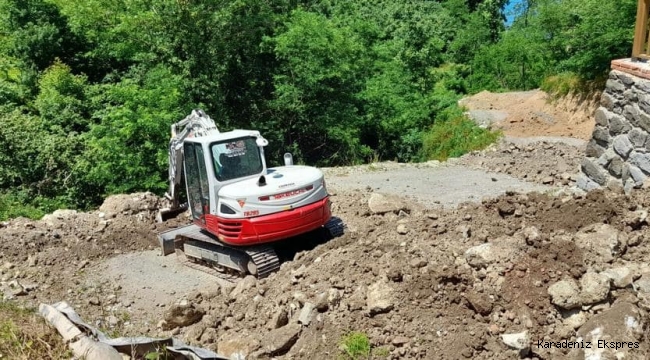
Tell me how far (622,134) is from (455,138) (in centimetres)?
1064

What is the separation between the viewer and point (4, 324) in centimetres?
508

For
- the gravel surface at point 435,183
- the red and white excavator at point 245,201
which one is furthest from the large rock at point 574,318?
the gravel surface at point 435,183

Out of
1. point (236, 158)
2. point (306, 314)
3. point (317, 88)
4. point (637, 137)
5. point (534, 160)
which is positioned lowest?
point (534, 160)

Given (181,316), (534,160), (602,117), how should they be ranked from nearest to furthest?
(181,316) → (602,117) → (534,160)

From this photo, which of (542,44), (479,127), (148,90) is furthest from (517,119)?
(148,90)

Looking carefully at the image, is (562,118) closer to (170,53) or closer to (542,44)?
(542,44)

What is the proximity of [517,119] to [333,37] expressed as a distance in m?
6.72

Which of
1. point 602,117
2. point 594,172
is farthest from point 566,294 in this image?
point 602,117

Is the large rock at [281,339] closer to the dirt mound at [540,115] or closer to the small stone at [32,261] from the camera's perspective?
the small stone at [32,261]

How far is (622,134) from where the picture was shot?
322 inches

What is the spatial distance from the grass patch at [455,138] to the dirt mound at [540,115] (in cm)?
62

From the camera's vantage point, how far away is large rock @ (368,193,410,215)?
10.6 meters

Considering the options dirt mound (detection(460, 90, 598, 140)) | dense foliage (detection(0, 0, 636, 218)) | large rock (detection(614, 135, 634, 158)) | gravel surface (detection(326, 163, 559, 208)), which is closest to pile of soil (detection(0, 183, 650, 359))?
large rock (detection(614, 135, 634, 158))

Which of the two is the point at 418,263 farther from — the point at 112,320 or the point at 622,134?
the point at 112,320
